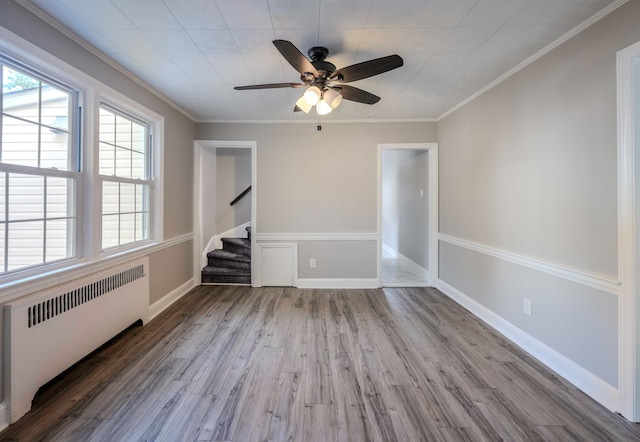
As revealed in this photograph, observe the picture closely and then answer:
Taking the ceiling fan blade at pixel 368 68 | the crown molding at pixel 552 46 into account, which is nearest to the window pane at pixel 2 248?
the ceiling fan blade at pixel 368 68

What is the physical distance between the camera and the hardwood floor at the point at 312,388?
1539 millimetres

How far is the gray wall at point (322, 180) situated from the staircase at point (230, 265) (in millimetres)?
651

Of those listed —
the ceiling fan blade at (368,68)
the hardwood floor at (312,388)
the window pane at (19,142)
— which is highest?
the ceiling fan blade at (368,68)

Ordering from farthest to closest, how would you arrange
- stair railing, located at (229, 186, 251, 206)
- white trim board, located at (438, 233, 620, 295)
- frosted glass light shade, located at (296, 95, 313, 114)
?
1. stair railing, located at (229, 186, 251, 206)
2. frosted glass light shade, located at (296, 95, 313, 114)
3. white trim board, located at (438, 233, 620, 295)

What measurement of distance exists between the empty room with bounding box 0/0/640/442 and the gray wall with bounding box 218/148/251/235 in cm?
158

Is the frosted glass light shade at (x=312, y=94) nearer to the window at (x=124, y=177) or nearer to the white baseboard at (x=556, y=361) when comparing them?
the window at (x=124, y=177)

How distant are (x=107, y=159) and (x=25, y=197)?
2.68 feet

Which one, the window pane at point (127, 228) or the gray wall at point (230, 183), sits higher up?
the gray wall at point (230, 183)

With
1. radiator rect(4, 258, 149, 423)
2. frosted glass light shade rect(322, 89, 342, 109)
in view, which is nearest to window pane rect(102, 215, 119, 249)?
radiator rect(4, 258, 149, 423)

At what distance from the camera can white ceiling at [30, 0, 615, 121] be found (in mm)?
1726

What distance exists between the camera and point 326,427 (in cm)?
156

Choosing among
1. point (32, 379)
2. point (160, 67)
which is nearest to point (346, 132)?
point (160, 67)

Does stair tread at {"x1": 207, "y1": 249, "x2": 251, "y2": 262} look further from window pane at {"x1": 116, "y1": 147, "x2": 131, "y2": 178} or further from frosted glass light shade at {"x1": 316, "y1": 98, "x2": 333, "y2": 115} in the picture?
frosted glass light shade at {"x1": 316, "y1": 98, "x2": 333, "y2": 115}

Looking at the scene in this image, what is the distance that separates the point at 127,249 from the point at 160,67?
5.70 feet
